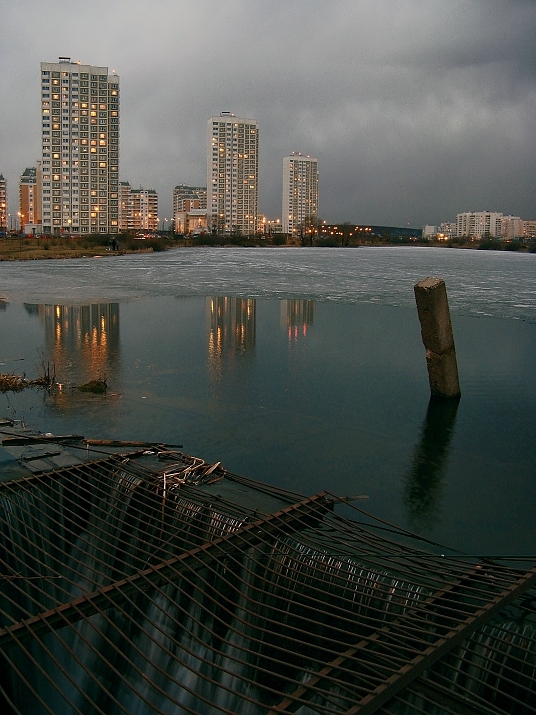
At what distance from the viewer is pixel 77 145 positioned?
5276 inches

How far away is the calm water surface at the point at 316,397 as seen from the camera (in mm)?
10078

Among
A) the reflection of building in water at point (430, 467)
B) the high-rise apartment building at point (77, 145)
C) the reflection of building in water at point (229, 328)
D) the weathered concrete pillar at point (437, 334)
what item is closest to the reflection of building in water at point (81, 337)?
the reflection of building in water at point (229, 328)

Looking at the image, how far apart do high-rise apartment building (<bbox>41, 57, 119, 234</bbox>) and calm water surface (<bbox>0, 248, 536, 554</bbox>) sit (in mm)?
109625

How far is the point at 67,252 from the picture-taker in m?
74.2

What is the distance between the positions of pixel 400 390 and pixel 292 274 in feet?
120

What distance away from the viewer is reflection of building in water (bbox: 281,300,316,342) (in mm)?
23156

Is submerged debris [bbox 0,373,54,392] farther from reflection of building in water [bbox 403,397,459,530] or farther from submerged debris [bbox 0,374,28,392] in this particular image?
reflection of building in water [bbox 403,397,459,530]

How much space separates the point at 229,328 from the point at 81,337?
494cm

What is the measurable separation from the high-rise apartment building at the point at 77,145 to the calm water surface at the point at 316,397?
109625mm

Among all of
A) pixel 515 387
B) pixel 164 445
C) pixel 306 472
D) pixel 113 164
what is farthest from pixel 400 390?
pixel 113 164

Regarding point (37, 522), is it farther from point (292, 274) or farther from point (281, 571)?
point (292, 274)

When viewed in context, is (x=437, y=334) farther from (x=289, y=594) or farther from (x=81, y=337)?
(x=81, y=337)

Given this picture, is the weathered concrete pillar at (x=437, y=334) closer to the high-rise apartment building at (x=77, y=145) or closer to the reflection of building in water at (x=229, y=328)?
the reflection of building in water at (x=229, y=328)

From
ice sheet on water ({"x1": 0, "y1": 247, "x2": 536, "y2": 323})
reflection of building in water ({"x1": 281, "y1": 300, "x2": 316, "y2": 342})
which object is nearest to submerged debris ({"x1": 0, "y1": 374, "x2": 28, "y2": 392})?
reflection of building in water ({"x1": 281, "y1": 300, "x2": 316, "y2": 342})
